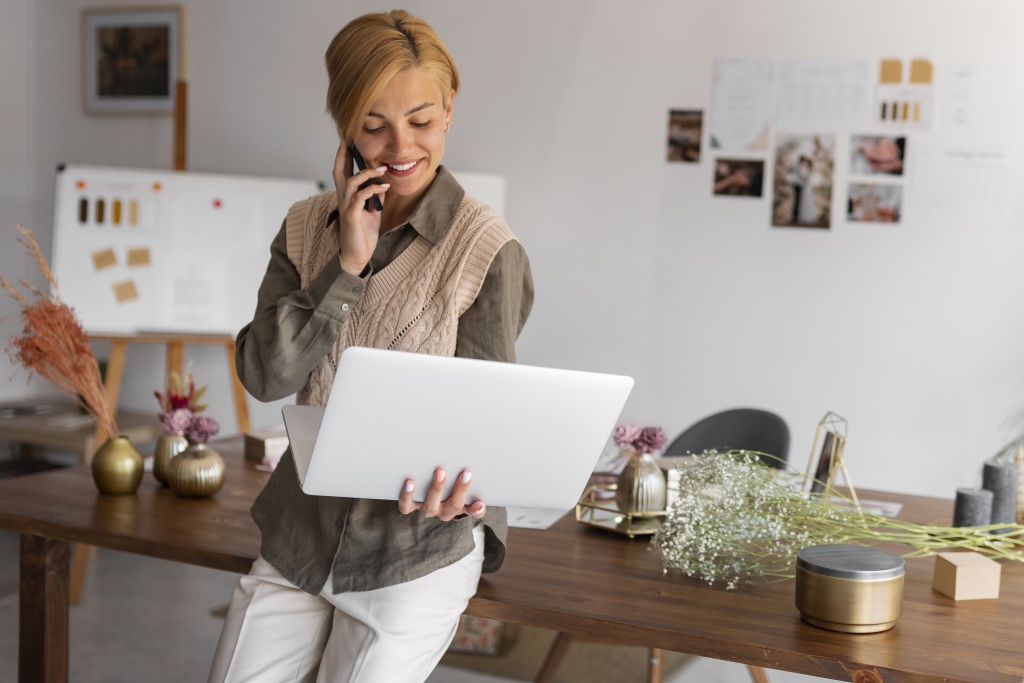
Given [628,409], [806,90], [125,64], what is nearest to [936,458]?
[628,409]

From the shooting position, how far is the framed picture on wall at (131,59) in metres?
4.74

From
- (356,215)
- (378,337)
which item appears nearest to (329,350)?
(378,337)

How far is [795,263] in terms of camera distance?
12.6ft

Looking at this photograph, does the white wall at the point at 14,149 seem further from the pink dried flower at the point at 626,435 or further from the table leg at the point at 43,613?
the pink dried flower at the point at 626,435

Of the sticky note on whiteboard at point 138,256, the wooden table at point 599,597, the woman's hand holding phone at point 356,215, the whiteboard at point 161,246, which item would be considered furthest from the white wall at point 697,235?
the woman's hand holding phone at point 356,215

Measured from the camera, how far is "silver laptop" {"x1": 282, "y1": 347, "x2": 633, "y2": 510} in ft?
4.07

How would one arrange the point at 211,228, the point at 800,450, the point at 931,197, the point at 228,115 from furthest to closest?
the point at 228,115 → the point at 211,228 → the point at 800,450 → the point at 931,197

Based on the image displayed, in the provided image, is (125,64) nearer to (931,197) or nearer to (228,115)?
(228,115)

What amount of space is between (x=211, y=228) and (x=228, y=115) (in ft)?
2.43

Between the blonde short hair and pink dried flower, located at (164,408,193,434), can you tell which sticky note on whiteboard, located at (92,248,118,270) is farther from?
the blonde short hair

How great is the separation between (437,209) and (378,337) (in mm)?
212

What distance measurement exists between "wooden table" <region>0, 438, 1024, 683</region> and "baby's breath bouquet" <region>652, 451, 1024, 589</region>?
0.04 meters

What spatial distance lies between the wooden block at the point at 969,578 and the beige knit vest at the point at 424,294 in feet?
2.82

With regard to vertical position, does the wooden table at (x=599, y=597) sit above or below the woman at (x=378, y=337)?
below
